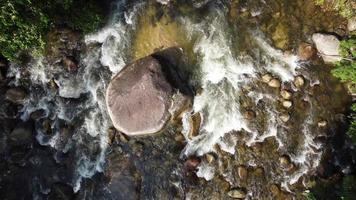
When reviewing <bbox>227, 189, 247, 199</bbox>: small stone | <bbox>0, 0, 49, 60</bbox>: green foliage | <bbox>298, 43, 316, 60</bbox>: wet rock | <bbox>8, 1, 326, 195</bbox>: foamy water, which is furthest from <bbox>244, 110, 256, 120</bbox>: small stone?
<bbox>0, 0, 49, 60</bbox>: green foliage

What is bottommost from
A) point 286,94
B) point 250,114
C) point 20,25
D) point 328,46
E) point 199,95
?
point 250,114

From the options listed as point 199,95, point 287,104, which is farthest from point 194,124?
point 287,104

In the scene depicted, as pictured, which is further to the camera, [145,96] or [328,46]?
[328,46]

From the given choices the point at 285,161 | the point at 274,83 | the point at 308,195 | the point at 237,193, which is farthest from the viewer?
the point at 274,83

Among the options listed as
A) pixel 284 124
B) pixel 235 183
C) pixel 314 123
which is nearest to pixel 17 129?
pixel 235 183

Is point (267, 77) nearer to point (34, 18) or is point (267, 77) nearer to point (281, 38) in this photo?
point (281, 38)

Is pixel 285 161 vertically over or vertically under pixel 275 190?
over

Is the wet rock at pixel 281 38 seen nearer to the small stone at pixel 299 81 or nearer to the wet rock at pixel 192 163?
the small stone at pixel 299 81

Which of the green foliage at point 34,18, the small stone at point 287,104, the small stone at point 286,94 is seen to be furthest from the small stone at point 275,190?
the green foliage at point 34,18
